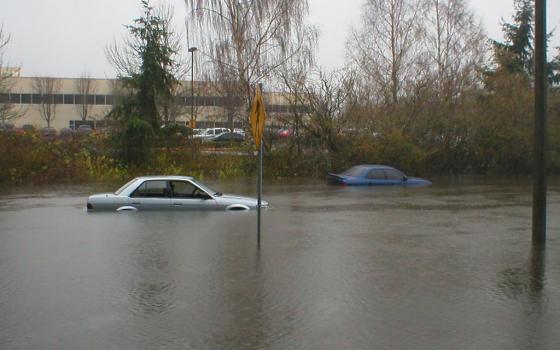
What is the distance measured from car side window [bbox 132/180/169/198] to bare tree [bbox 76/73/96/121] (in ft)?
196

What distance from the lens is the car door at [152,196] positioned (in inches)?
659

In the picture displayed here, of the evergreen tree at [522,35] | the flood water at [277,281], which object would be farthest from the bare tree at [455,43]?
the flood water at [277,281]

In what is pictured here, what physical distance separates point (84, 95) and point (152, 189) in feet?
201

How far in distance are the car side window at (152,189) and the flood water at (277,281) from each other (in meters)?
0.82

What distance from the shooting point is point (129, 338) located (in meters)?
6.21

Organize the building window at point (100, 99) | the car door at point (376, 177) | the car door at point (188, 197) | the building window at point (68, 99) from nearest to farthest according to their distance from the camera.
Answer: the car door at point (188, 197) → the car door at point (376, 177) → the building window at point (68, 99) → the building window at point (100, 99)

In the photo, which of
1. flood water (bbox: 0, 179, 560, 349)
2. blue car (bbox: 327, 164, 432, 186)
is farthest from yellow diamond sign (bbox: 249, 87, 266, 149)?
blue car (bbox: 327, 164, 432, 186)

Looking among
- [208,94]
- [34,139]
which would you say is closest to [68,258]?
[34,139]

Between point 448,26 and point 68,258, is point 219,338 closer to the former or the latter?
point 68,258

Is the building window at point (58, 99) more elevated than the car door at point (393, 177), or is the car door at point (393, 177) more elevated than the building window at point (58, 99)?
the building window at point (58, 99)

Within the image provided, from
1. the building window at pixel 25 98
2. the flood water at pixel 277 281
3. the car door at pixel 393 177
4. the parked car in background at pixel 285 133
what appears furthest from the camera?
the building window at pixel 25 98

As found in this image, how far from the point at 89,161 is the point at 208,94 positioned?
14125 mm

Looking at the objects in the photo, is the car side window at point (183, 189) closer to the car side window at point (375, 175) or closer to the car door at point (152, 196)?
the car door at point (152, 196)

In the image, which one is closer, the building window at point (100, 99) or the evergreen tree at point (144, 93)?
the evergreen tree at point (144, 93)
